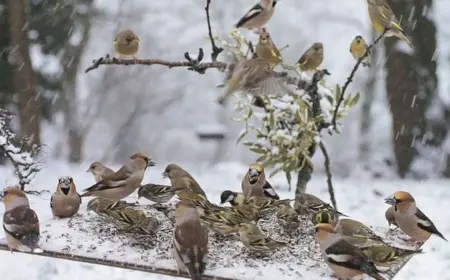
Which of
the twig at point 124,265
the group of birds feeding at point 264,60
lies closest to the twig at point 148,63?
the group of birds feeding at point 264,60

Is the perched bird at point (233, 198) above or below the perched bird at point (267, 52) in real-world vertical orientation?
below

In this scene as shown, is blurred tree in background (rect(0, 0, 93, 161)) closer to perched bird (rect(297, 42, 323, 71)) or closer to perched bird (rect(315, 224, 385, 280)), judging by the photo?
perched bird (rect(297, 42, 323, 71))

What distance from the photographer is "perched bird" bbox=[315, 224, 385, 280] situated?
2668 millimetres

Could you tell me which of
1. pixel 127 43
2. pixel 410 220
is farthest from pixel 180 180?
pixel 127 43

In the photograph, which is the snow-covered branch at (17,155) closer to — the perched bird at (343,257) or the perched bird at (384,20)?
the perched bird at (384,20)

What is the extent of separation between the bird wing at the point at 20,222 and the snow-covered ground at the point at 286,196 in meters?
0.24

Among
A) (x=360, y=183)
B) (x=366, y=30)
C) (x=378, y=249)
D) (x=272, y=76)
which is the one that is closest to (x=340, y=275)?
(x=378, y=249)

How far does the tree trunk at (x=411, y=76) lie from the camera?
32.8ft

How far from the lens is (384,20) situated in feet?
12.4

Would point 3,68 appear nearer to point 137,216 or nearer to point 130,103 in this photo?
point 137,216

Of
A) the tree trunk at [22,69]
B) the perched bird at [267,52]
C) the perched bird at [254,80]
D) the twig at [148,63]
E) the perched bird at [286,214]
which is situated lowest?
the perched bird at [286,214]

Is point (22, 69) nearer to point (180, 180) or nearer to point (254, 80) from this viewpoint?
point (180, 180)

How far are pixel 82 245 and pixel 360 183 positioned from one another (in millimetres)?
6822

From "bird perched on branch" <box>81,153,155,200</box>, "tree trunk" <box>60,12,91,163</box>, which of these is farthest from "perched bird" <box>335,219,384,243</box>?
"tree trunk" <box>60,12,91,163</box>
